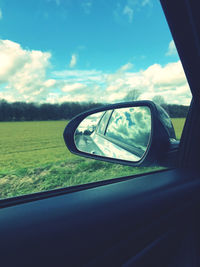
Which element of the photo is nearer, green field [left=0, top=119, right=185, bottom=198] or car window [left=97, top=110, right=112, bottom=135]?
green field [left=0, top=119, right=185, bottom=198]

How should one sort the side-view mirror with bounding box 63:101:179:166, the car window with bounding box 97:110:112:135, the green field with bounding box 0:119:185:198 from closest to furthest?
1. the side-view mirror with bounding box 63:101:179:166
2. the green field with bounding box 0:119:185:198
3. the car window with bounding box 97:110:112:135

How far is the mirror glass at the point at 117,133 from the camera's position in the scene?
233cm

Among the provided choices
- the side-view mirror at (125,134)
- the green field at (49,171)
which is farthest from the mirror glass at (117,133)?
the green field at (49,171)

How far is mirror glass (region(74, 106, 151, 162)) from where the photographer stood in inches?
91.6

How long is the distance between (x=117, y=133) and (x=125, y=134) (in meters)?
0.24

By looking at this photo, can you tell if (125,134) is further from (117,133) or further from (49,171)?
(49,171)

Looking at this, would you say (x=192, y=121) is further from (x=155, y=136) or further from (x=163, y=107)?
(x=155, y=136)

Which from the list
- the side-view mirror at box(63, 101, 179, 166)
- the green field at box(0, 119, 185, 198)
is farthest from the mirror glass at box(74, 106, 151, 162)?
the green field at box(0, 119, 185, 198)

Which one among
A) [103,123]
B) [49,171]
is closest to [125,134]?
[103,123]

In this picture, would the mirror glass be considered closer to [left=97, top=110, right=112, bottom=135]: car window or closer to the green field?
[left=97, top=110, right=112, bottom=135]: car window

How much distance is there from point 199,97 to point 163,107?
1.20ft

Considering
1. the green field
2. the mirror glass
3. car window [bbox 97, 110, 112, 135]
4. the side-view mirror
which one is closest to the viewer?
the side-view mirror

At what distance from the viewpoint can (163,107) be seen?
2309 millimetres

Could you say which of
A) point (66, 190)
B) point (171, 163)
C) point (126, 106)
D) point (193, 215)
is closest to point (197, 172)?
point (171, 163)
